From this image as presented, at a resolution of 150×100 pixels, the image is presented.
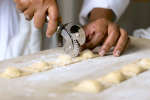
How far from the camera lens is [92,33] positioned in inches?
38.4

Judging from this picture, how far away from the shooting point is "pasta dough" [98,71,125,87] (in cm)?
67

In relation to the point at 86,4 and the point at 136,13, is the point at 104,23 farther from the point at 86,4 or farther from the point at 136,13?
the point at 136,13

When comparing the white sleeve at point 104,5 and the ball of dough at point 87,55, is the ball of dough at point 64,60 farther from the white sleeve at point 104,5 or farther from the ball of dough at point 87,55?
the white sleeve at point 104,5

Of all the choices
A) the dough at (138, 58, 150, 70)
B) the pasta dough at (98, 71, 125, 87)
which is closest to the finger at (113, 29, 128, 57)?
the dough at (138, 58, 150, 70)

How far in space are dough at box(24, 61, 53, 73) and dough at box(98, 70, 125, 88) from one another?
0.17 meters

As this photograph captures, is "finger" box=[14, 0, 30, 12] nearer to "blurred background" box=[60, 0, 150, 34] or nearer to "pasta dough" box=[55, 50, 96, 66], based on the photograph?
"pasta dough" box=[55, 50, 96, 66]

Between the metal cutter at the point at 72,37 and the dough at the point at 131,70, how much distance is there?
182mm

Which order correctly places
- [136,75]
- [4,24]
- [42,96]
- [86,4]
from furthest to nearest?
[86,4]
[4,24]
[136,75]
[42,96]

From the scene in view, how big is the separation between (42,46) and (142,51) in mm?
460

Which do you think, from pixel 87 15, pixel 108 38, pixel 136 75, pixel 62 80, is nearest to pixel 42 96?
pixel 62 80

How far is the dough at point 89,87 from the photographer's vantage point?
2.02ft

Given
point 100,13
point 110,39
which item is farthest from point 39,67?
point 100,13

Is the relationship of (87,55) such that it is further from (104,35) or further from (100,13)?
(100,13)

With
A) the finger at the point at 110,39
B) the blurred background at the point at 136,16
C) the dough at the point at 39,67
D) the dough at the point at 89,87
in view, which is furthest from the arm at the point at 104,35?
the blurred background at the point at 136,16
